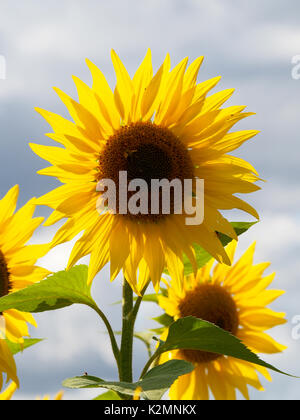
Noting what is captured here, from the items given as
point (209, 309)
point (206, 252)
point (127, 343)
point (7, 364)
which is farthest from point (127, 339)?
point (209, 309)

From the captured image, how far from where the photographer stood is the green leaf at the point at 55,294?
163 cm

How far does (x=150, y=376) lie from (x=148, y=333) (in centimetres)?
110

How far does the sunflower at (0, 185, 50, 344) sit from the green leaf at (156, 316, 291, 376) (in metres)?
0.83

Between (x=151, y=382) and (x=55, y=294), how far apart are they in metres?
0.51

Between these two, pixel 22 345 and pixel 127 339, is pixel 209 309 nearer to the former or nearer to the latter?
pixel 22 345

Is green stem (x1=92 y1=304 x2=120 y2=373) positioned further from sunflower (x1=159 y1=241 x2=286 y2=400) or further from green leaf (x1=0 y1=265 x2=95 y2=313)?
sunflower (x1=159 y1=241 x2=286 y2=400)

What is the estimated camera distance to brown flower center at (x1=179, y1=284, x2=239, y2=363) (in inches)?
114

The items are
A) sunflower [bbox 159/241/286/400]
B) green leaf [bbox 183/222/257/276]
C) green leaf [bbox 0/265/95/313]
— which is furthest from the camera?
sunflower [bbox 159/241/286/400]

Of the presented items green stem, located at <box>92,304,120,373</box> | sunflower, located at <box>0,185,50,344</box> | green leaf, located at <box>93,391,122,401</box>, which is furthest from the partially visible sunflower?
green stem, located at <box>92,304,120,373</box>

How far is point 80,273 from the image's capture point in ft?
5.96

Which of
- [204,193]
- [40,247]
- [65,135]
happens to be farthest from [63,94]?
[40,247]

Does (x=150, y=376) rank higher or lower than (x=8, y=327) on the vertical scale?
lower

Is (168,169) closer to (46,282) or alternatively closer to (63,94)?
(63,94)

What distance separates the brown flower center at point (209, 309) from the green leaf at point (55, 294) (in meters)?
1.16
